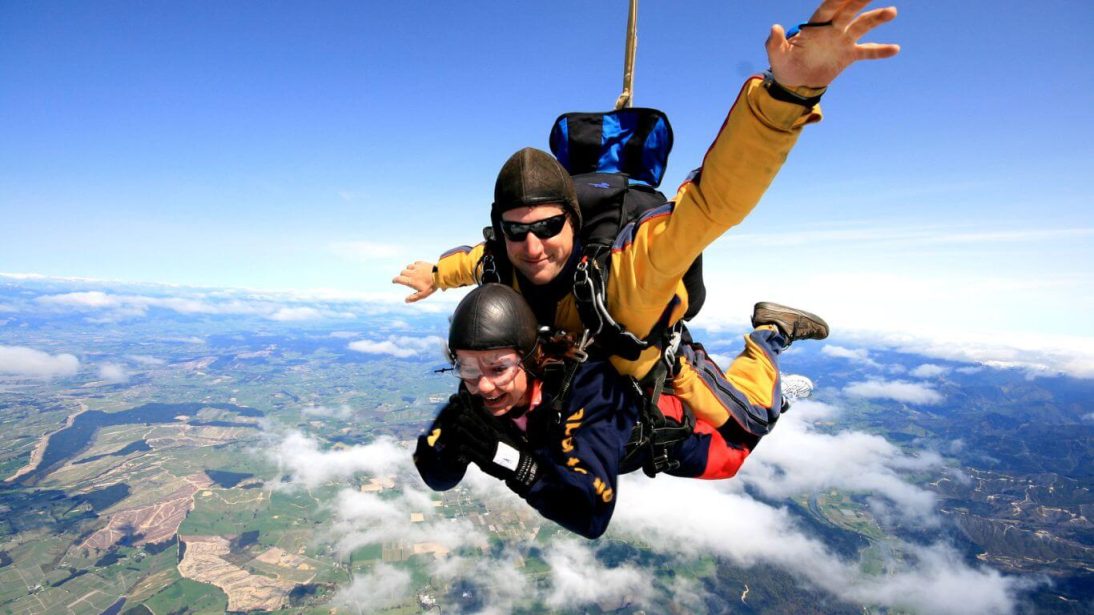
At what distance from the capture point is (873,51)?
1.14 m

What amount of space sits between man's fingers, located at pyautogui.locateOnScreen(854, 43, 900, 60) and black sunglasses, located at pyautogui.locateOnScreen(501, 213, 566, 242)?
55.8 inches

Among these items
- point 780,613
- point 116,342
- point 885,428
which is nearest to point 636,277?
point 780,613

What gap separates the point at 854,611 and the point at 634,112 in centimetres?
5631

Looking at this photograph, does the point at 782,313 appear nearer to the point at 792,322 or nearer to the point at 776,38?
the point at 792,322

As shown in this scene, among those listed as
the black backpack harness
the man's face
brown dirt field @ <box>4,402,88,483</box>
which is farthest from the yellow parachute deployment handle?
brown dirt field @ <box>4,402,88,483</box>

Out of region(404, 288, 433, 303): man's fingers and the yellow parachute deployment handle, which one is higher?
the yellow parachute deployment handle

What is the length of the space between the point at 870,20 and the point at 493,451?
7.60 ft

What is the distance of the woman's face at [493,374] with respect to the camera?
2502 millimetres

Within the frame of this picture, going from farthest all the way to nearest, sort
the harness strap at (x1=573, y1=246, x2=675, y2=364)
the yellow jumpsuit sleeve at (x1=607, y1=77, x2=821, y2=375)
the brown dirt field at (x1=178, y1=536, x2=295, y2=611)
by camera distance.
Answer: the brown dirt field at (x1=178, y1=536, x2=295, y2=611), the harness strap at (x1=573, y1=246, x2=675, y2=364), the yellow jumpsuit sleeve at (x1=607, y1=77, x2=821, y2=375)

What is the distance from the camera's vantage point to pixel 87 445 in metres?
65.9

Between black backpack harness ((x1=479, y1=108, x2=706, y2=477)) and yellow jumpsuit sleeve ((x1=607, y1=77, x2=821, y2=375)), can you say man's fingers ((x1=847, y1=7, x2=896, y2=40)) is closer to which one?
yellow jumpsuit sleeve ((x1=607, y1=77, x2=821, y2=375))

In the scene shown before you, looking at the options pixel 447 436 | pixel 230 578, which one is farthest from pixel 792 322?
pixel 230 578

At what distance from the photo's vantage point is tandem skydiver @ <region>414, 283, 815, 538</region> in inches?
95.6

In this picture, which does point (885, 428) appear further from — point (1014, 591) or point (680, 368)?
point (680, 368)
